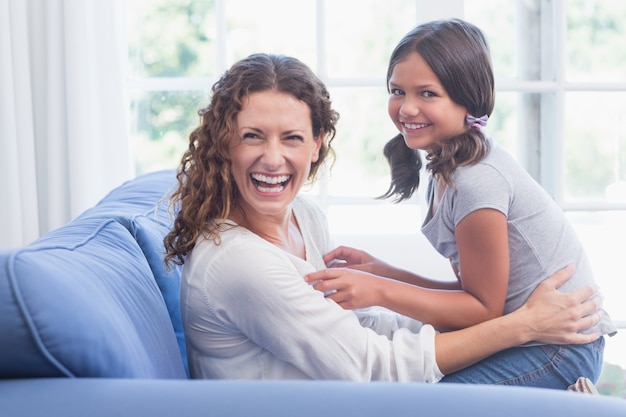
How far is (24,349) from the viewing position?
38.2 inches

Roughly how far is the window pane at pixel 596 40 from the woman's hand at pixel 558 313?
64.8 inches

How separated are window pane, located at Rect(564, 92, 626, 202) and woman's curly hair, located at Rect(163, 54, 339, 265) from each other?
185 cm

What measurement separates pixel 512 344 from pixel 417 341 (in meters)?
0.23

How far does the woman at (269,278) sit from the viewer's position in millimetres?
1350

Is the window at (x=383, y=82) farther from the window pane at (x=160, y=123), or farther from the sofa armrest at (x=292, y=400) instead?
the sofa armrest at (x=292, y=400)

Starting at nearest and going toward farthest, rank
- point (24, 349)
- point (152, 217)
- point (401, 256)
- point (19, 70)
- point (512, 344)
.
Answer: point (24, 349) < point (512, 344) < point (152, 217) < point (19, 70) < point (401, 256)

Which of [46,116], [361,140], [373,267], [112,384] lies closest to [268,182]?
[373,267]

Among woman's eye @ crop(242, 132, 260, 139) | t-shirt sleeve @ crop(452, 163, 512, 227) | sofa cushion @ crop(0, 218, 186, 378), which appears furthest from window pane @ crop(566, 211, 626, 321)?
sofa cushion @ crop(0, 218, 186, 378)

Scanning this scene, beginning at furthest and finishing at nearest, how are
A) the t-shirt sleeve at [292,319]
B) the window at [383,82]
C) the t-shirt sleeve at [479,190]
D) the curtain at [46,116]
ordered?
the window at [383,82] → the curtain at [46,116] → the t-shirt sleeve at [479,190] → the t-shirt sleeve at [292,319]

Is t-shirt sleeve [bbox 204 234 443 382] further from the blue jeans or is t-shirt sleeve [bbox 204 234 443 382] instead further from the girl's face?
the girl's face

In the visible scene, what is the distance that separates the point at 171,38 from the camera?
314cm

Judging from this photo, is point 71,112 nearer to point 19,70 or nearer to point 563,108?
point 19,70

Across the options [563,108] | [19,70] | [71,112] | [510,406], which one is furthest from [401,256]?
[510,406]

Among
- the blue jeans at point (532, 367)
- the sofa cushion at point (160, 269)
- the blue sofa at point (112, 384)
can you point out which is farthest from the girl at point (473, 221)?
the blue sofa at point (112, 384)
